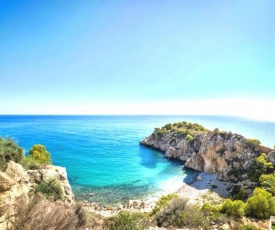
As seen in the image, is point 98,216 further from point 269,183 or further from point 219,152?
point 219,152

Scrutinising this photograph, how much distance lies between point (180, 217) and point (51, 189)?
8331mm

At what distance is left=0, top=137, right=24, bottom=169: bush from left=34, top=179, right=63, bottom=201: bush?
228 cm

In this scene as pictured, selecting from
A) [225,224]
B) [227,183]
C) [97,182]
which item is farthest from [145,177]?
[225,224]

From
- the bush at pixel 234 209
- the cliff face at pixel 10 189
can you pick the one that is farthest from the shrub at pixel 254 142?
the cliff face at pixel 10 189

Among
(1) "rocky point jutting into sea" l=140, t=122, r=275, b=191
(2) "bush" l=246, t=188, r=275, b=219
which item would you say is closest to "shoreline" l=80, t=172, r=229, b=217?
(1) "rocky point jutting into sea" l=140, t=122, r=275, b=191

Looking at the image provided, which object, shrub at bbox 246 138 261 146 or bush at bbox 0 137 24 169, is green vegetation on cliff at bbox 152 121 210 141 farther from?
bush at bbox 0 137 24 169

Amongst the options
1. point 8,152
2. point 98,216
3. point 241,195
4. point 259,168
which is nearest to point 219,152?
→ point 259,168

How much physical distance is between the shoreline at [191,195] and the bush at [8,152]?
1253 centimetres

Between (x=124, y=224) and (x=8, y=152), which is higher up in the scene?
(x=8, y=152)

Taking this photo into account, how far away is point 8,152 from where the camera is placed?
10742mm

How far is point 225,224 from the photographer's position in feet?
42.1

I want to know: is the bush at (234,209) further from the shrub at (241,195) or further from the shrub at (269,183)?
the shrub at (241,195)

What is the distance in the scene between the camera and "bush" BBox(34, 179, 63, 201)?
38.5ft

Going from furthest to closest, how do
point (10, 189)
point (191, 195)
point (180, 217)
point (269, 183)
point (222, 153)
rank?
point (222, 153), point (191, 195), point (269, 183), point (180, 217), point (10, 189)
